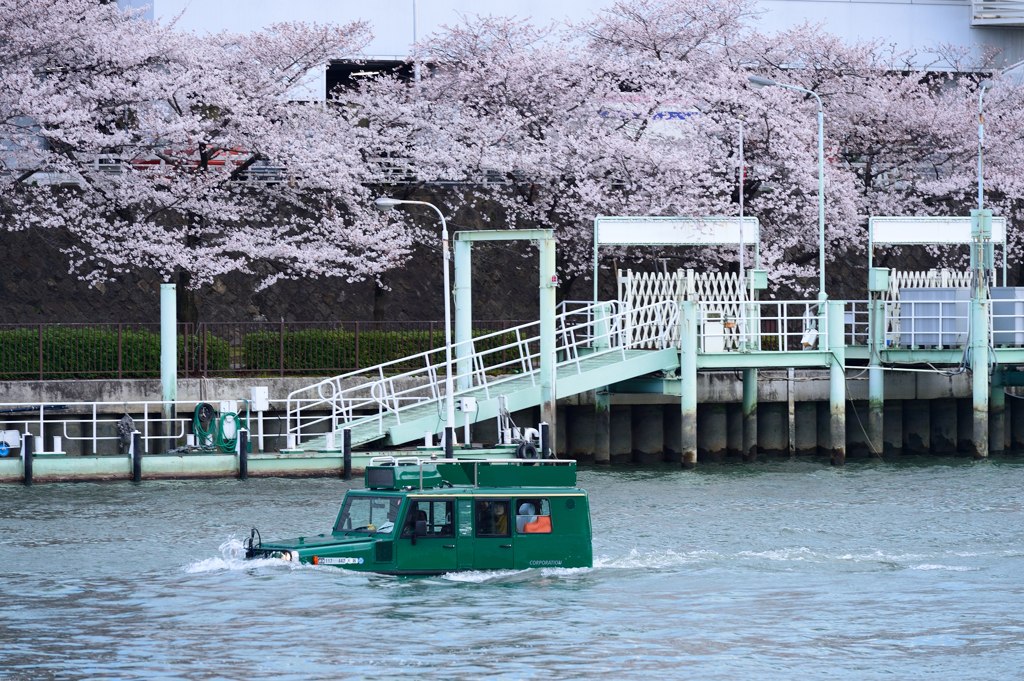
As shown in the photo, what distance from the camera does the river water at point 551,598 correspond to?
20.4 m

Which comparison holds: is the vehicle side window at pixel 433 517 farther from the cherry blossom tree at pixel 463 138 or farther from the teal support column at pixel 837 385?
the cherry blossom tree at pixel 463 138

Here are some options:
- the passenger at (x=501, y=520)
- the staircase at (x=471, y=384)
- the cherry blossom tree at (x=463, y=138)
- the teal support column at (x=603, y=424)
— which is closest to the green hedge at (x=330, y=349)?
the staircase at (x=471, y=384)

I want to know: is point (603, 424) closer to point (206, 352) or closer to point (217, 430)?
point (217, 430)

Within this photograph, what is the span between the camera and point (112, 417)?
137 ft

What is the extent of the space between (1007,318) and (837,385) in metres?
5.20

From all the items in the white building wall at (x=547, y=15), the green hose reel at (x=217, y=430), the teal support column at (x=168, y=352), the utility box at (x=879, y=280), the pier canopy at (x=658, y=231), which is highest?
the white building wall at (x=547, y=15)

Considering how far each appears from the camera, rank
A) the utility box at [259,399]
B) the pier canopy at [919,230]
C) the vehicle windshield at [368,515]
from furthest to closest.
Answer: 1. the pier canopy at [919,230]
2. the utility box at [259,399]
3. the vehicle windshield at [368,515]

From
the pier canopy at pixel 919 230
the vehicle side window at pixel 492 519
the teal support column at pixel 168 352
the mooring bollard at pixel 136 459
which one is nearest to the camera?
the vehicle side window at pixel 492 519

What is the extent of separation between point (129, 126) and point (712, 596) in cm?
3058

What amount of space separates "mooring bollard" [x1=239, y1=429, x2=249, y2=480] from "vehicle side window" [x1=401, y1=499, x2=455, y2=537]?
1287cm

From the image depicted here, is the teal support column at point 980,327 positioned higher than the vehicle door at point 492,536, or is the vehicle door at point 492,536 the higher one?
the teal support column at point 980,327

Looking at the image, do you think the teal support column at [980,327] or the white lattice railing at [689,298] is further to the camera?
the teal support column at [980,327]

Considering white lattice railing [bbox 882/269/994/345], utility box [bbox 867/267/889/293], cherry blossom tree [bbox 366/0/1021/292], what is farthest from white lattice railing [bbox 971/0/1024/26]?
utility box [bbox 867/267/889/293]

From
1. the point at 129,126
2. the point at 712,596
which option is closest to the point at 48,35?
the point at 129,126
